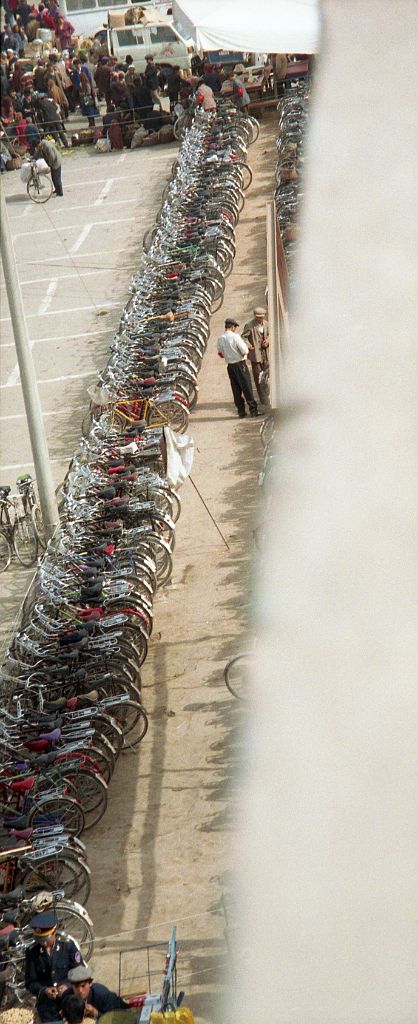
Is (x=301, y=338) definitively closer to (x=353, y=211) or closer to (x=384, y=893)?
(x=353, y=211)

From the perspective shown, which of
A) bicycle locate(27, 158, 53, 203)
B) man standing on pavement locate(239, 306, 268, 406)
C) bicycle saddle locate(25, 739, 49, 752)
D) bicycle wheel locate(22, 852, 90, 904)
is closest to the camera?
bicycle wheel locate(22, 852, 90, 904)

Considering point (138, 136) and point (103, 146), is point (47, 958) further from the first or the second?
point (103, 146)

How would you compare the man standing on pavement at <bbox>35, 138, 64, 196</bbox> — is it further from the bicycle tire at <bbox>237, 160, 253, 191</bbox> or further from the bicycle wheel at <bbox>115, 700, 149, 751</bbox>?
the bicycle wheel at <bbox>115, 700, 149, 751</bbox>

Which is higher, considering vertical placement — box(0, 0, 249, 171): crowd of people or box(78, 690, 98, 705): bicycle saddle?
box(0, 0, 249, 171): crowd of people

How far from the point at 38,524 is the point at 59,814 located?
5.18 metres

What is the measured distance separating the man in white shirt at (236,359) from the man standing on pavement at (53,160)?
1079 cm

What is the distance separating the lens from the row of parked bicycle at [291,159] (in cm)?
1861

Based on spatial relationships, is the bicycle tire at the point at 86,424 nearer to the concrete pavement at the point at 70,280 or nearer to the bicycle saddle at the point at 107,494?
the concrete pavement at the point at 70,280


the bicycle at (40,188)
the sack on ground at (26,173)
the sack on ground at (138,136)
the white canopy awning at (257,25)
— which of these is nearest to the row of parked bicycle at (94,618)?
the white canopy awning at (257,25)

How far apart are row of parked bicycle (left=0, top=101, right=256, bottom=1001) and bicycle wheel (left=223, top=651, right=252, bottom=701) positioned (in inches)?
27.4

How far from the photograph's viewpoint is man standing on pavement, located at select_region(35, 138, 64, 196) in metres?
26.0

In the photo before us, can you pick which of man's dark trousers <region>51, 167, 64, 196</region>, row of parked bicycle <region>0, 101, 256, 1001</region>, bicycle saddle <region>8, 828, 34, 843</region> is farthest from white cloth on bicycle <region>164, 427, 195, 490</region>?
man's dark trousers <region>51, 167, 64, 196</region>

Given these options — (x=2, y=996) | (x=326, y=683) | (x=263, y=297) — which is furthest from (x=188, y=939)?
(x=263, y=297)

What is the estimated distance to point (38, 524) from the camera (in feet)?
48.9
